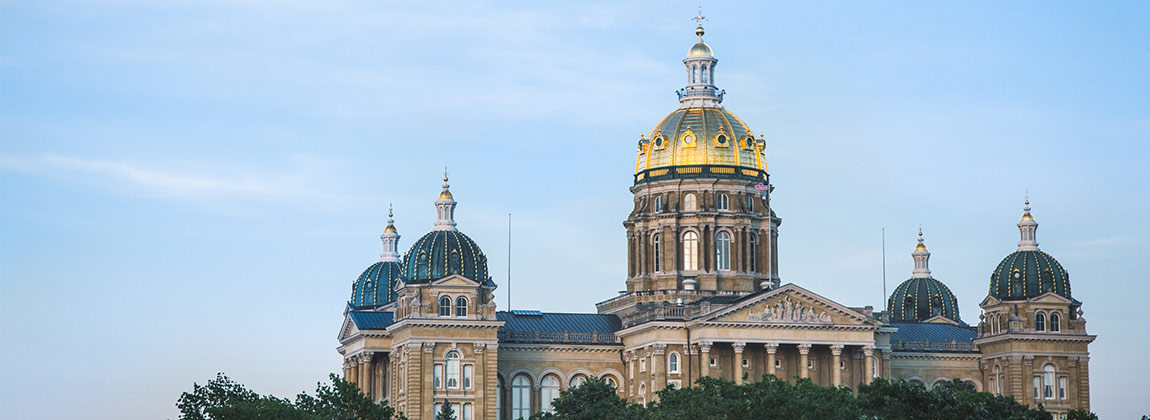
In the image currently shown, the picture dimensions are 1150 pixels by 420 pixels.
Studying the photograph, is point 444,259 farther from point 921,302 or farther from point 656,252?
point 921,302

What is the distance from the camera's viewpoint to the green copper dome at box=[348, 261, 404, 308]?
6535 inches

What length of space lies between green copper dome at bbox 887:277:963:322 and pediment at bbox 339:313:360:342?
3967cm

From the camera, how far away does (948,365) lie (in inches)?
5871

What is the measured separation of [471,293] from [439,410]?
7534 mm

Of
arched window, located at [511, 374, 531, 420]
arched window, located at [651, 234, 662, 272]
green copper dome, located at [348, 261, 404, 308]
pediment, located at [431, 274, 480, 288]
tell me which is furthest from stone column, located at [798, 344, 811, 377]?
green copper dome, located at [348, 261, 404, 308]

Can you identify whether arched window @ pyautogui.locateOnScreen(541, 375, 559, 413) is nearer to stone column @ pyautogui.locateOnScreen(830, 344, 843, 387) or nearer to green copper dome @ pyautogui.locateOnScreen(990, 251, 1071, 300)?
stone column @ pyautogui.locateOnScreen(830, 344, 843, 387)

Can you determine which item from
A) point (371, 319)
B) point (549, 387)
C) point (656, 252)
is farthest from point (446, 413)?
point (656, 252)

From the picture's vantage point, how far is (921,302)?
161625 millimetres

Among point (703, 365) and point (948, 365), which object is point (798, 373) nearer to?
point (703, 365)

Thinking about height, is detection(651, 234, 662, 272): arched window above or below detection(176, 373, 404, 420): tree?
above

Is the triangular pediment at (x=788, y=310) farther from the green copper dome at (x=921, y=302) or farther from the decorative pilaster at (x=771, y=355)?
the green copper dome at (x=921, y=302)

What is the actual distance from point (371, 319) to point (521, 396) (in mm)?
11183


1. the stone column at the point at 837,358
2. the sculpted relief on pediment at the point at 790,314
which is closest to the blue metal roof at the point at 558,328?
the sculpted relief on pediment at the point at 790,314

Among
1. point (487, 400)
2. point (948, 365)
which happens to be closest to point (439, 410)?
point (487, 400)
